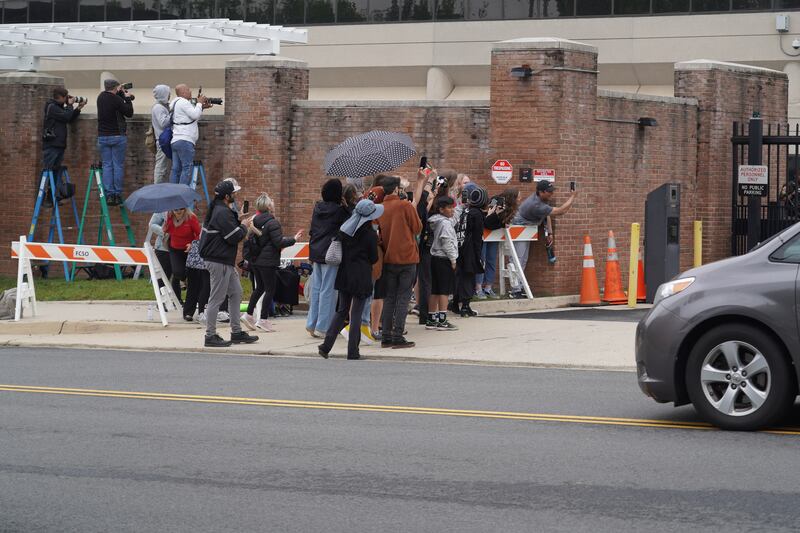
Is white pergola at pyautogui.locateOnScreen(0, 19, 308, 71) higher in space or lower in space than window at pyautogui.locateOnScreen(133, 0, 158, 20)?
lower

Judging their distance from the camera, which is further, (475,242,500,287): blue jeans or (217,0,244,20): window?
(217,0,244,20): window

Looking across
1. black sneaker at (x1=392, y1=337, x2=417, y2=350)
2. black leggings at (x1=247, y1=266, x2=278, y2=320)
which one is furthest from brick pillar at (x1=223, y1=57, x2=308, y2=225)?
black sneaker at (x1=392, y1=337, x2=417, y2=350)

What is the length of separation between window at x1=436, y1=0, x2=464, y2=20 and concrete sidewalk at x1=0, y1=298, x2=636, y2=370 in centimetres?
1980

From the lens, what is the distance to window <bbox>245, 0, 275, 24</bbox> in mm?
39375

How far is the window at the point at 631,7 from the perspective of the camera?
35812mm

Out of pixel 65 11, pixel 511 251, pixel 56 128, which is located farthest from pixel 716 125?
pixel 65 11

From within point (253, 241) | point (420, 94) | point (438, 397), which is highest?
point (420, 94)

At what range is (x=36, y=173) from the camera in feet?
76.2

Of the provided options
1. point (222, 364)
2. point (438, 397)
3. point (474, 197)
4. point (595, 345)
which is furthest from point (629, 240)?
point (438, 397)

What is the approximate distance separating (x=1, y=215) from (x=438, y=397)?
46.9ft

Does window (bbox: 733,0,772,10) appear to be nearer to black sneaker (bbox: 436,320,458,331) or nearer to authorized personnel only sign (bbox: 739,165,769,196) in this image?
authorized personnel only sign (bbox: 739,165,769,196)

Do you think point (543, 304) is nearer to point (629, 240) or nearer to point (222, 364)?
point (629, 240)

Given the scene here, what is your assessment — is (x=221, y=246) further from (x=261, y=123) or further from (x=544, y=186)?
(x=261, y=123)

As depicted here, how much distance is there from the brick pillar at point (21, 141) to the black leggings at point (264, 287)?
7.65 metres
